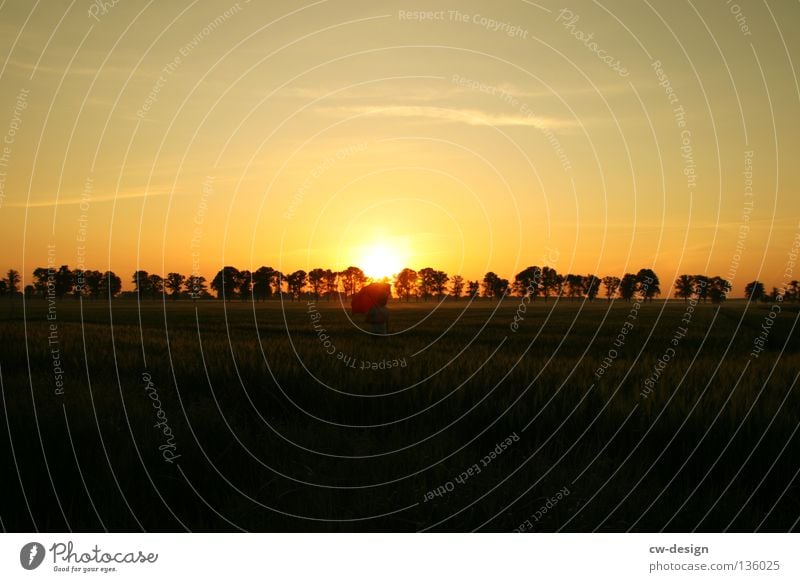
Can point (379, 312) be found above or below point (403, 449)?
above

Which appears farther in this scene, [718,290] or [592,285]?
[718,290]

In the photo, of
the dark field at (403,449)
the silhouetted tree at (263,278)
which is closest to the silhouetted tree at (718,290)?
the dark field at (403,449)

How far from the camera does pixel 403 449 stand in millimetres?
6430

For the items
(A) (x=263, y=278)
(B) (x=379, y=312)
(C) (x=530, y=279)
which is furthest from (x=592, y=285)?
(A) (x=263, y=278)

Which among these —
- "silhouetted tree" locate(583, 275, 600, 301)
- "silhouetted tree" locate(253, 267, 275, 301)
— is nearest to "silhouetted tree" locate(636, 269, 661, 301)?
"silhouetted tree" locate(583, 275, 600, 301)

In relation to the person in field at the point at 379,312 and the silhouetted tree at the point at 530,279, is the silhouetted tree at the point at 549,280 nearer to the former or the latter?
the silhouetted tree at the point at 530,279

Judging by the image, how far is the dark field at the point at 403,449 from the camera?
557 cm

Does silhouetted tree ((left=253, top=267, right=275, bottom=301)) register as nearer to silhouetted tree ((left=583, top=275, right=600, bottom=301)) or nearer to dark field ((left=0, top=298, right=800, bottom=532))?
silhouetted tree ((left=583, top=275, right=600, bottom=301))

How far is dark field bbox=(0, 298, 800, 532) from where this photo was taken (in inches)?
219

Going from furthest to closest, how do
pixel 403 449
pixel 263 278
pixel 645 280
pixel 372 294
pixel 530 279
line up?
pixel 263 278, pixel 530 279, pixel 645 280, pixel 372 294, pixel 403 449

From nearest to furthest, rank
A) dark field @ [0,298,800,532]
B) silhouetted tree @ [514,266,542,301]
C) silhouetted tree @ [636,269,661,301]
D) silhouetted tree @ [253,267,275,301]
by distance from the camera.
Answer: dark field @ [0,298,800,532] < silhouetted tree @ [514,266,542,301] < silhouetted tree @ [636,269,661,301] < silhouetted tree @ [253,267,275,301]

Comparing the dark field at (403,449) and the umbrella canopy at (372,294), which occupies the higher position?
the umbrella canopy at (372,294)

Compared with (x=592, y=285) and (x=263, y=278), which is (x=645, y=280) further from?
(x=263, y=278)
